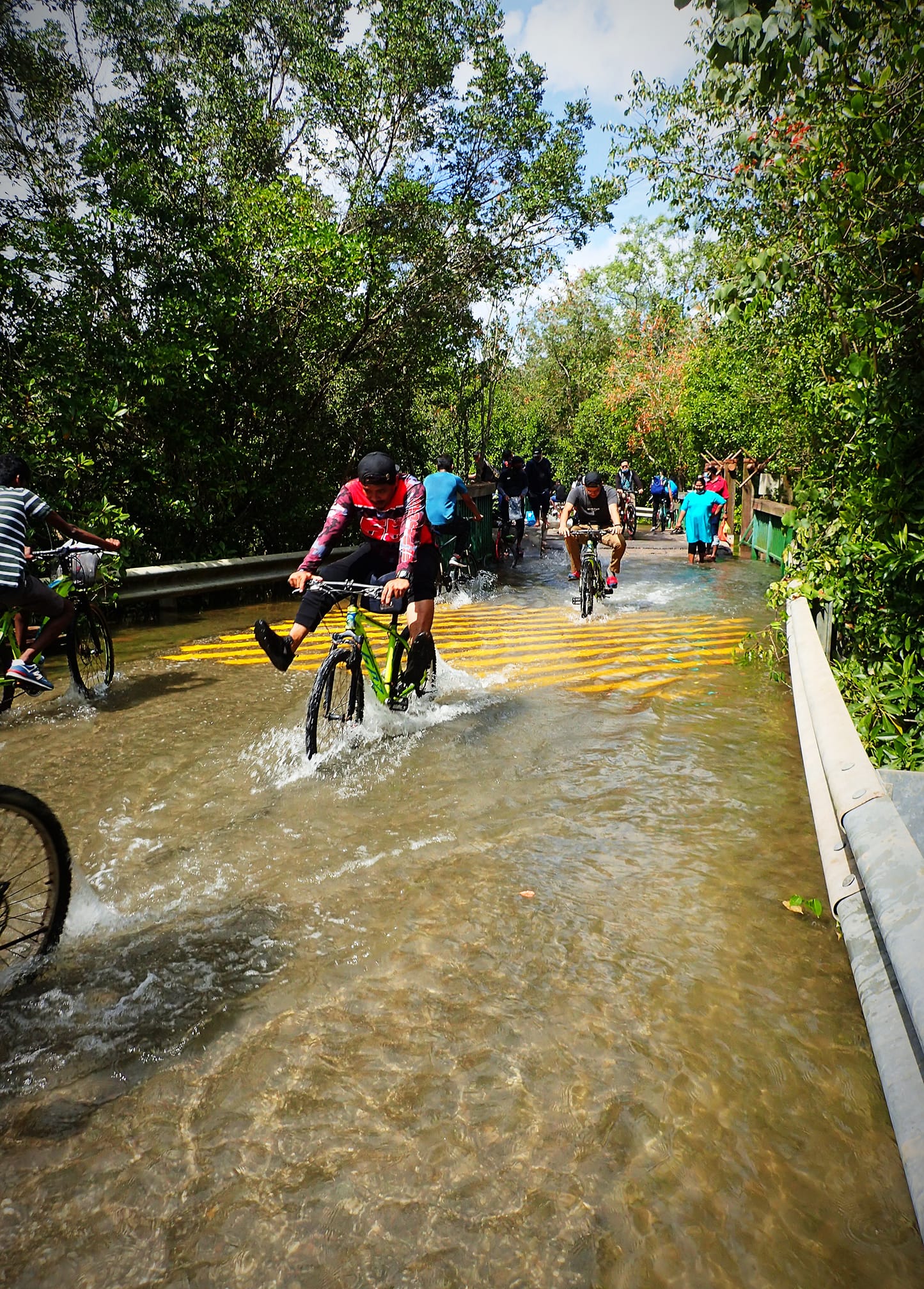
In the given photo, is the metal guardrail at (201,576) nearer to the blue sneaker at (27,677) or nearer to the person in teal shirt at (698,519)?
the blue sneaker at (27,677)

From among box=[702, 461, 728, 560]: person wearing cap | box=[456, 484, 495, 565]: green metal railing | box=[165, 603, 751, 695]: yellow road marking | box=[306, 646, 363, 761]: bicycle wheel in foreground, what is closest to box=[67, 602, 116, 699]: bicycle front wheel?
box=[165, 603, 751, 695]: yellow road marking

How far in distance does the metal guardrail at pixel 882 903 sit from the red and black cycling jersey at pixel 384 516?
3426mm

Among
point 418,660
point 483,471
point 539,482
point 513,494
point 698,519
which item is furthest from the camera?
point 539,482

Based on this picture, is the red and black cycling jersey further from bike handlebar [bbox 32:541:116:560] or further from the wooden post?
the wooden post

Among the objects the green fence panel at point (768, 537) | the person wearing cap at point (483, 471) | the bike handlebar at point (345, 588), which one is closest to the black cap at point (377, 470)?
the bike handlebar at point (345, 588)

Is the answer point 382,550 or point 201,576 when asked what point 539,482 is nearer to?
point 201,576

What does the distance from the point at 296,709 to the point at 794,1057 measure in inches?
206

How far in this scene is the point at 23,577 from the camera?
681 centimetres

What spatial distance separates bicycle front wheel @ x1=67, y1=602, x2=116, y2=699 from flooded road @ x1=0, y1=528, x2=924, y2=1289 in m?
1.92

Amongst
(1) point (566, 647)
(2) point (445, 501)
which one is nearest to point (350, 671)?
(1) point (566, 647)

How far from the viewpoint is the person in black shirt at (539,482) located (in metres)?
22.2

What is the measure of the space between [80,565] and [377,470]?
2989mm

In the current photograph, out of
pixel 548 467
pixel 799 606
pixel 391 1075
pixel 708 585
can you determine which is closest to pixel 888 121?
pixel 799 606

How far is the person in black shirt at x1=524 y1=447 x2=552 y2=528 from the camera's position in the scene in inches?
872
